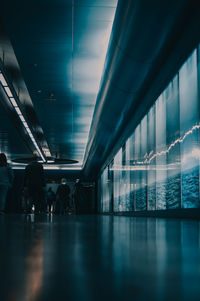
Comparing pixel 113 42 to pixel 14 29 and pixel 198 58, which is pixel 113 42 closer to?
pixel 198 58

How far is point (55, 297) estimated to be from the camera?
0.40 m

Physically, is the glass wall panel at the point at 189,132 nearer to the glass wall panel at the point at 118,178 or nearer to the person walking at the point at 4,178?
the person walking at the point at 4,178

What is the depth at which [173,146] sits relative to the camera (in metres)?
7.50

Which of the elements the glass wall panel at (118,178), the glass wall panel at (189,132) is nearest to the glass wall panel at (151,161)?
the glass wall panel at (189,132)

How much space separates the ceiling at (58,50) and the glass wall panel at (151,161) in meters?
1.96

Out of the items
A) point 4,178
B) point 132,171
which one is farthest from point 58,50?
point 132,171

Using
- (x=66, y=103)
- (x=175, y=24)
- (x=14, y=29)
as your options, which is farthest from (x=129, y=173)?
(x=175, y=24)

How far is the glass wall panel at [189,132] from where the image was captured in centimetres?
601

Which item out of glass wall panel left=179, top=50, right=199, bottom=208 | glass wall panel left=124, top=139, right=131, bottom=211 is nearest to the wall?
glass wall panel left=179, top=50, right=199, bottom=208

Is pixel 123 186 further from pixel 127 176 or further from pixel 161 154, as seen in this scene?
pixel 161 154

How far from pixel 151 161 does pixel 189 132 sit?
3.42m

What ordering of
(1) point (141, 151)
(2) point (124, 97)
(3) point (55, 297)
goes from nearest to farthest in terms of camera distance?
(3) point (55, 297)
(2) point (124, 97)
(1) point (141, 151)

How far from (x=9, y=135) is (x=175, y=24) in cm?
1361

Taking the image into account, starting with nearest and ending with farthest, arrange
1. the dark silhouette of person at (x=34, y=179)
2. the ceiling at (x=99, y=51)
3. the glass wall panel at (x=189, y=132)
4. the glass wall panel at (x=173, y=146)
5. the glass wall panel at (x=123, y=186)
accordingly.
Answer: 1. the ceiling at (x=99, y=51)
2. the glass wall panel at (x=189, y=132)
3. the glass wall panel at (x=173, y=146)
4. the dark silhouette of person at (x=34, y=179)
5. the glass wall panel at (x=123, y=186)
